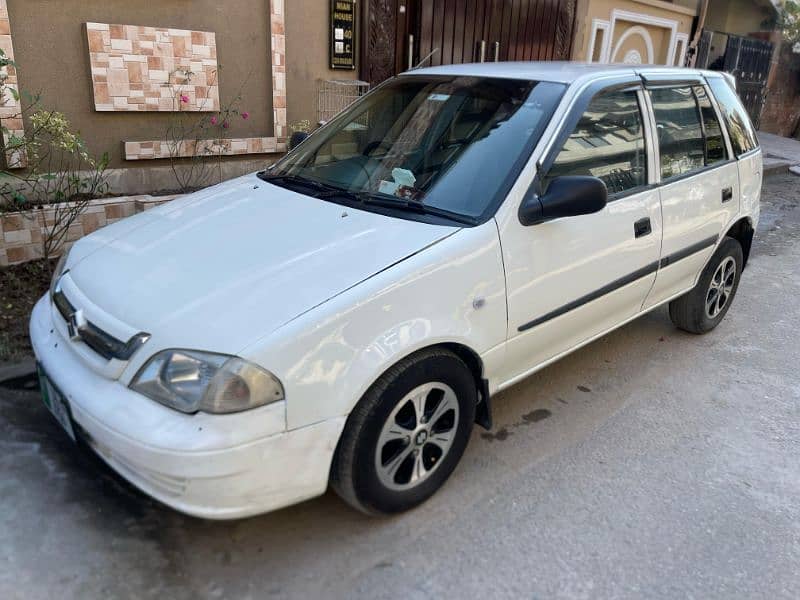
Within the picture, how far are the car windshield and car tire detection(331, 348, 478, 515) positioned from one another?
27.8 inches

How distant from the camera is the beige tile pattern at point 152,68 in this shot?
5.21 m

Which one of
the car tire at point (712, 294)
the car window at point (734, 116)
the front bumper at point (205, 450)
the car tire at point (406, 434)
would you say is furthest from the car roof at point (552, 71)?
the front bumper at point (205, 450)

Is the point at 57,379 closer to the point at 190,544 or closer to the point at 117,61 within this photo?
the point at 190,544

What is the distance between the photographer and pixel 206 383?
2.13 metres

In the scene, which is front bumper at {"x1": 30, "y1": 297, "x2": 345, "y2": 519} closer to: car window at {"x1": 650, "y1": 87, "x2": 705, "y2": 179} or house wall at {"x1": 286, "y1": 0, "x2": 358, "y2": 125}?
car window at {"x1": 650, "y1": 87, "x2": 705, "y2": 179}

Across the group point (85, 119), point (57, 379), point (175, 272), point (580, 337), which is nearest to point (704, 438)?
point (580, 337)

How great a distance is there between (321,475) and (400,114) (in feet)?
6.82

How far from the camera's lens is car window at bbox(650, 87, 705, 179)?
3680mm

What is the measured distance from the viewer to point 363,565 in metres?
2.46

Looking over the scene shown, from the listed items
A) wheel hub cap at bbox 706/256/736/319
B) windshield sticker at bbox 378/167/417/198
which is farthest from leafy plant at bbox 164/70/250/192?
wheel hub cap at bbox 706/256/736/319

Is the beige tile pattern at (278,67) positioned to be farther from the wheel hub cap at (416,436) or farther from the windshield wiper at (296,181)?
the wheel hub cap at (416,436)

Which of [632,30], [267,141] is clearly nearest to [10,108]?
[267,141]

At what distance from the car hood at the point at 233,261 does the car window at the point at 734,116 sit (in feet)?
8.73

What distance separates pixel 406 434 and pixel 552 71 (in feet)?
6.83
